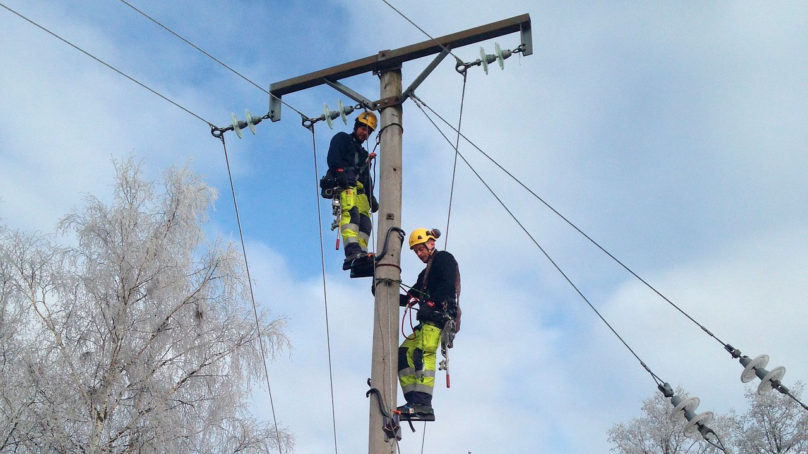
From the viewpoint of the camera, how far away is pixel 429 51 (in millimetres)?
6625

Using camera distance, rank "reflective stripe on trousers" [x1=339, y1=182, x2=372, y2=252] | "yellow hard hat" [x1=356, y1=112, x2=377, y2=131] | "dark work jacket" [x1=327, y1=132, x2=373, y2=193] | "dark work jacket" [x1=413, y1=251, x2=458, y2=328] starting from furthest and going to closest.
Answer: "yellow hard hat" [x1=356, y1=112, x2=377, y2=131] < "dark work jacket" [x1=327, y1=132, x2=373, y2=193] < "reflective stripe on trousers" [x1=339, y1=182, x2=372, y2=252] < "dark work jacket" [x1=413, y1=251, x2=458, y2=328]

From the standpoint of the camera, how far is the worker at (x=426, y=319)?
6.25 metres

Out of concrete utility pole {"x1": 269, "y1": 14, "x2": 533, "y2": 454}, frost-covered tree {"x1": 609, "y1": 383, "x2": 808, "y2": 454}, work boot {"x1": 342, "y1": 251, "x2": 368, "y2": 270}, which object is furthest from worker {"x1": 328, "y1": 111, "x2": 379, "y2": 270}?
frost-covered tree {"x1": 609, "y1": 383, "x2": 808, "y2": 454}

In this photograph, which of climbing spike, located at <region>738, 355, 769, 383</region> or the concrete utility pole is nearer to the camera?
the concrete utility pole

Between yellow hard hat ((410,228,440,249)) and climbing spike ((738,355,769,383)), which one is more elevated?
yellow hard hat ((410,228,440,249))

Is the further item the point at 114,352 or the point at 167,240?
the point at 167,240

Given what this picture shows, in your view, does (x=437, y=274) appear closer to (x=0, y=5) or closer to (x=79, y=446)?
(x=0, y=5)

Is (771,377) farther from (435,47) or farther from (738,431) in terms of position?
(738,431)

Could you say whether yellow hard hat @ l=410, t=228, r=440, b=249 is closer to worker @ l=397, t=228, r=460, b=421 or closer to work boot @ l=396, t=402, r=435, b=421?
worker @ l=397, t=228, r=460, b=421

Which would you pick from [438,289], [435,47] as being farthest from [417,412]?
[435,47]

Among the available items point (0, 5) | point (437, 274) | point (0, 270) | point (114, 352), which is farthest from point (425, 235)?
point (0, 270)

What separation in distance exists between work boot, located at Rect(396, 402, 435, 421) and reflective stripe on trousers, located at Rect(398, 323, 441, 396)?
0.13 metres

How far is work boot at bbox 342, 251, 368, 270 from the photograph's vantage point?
631 cm

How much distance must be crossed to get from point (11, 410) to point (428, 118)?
7.57 m
